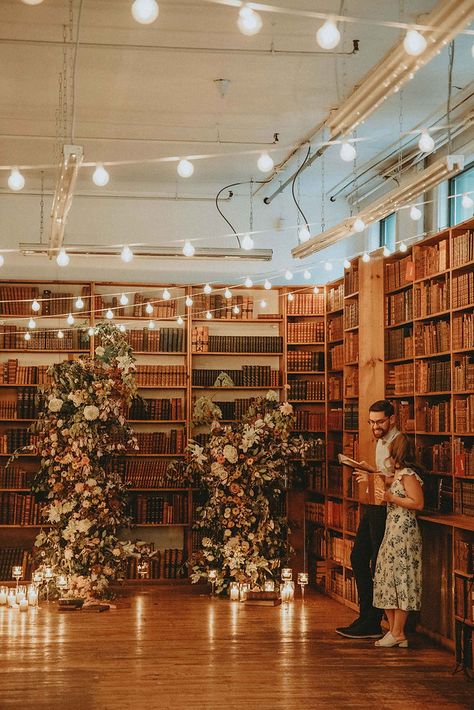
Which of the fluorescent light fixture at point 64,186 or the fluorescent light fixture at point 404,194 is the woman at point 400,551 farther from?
the fluorescent light fixture at point 64,186

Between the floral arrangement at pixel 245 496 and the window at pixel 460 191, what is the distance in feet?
7.96

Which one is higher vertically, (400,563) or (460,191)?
(460,191)

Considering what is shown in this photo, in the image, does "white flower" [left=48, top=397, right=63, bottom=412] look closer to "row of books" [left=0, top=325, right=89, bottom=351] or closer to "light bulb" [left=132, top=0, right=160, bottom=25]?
"row of books" [left=0, top=325, right=89, bottom=351]

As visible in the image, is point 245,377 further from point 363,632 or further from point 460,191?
point 363,632

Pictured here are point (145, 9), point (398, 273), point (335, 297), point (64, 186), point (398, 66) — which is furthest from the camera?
point (335, 297)

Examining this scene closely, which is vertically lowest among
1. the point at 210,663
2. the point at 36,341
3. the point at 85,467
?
the point at 210,663

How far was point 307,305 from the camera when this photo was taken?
11078 millimetres

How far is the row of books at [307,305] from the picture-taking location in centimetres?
1105

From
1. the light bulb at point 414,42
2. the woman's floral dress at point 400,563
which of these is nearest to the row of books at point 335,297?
the woman's floral dress at point 400,563

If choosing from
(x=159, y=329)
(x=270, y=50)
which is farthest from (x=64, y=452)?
(x=270, y=50)

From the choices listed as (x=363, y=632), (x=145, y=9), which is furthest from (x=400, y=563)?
(x=145, y=9)

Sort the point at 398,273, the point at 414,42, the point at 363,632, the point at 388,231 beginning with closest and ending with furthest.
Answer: the point at 414,42 → the point at 363,632 → the point at 398,273 → the point at 388,231

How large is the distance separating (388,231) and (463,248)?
3.65 m

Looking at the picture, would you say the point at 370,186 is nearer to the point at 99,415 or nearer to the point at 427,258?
the point at 427,258
